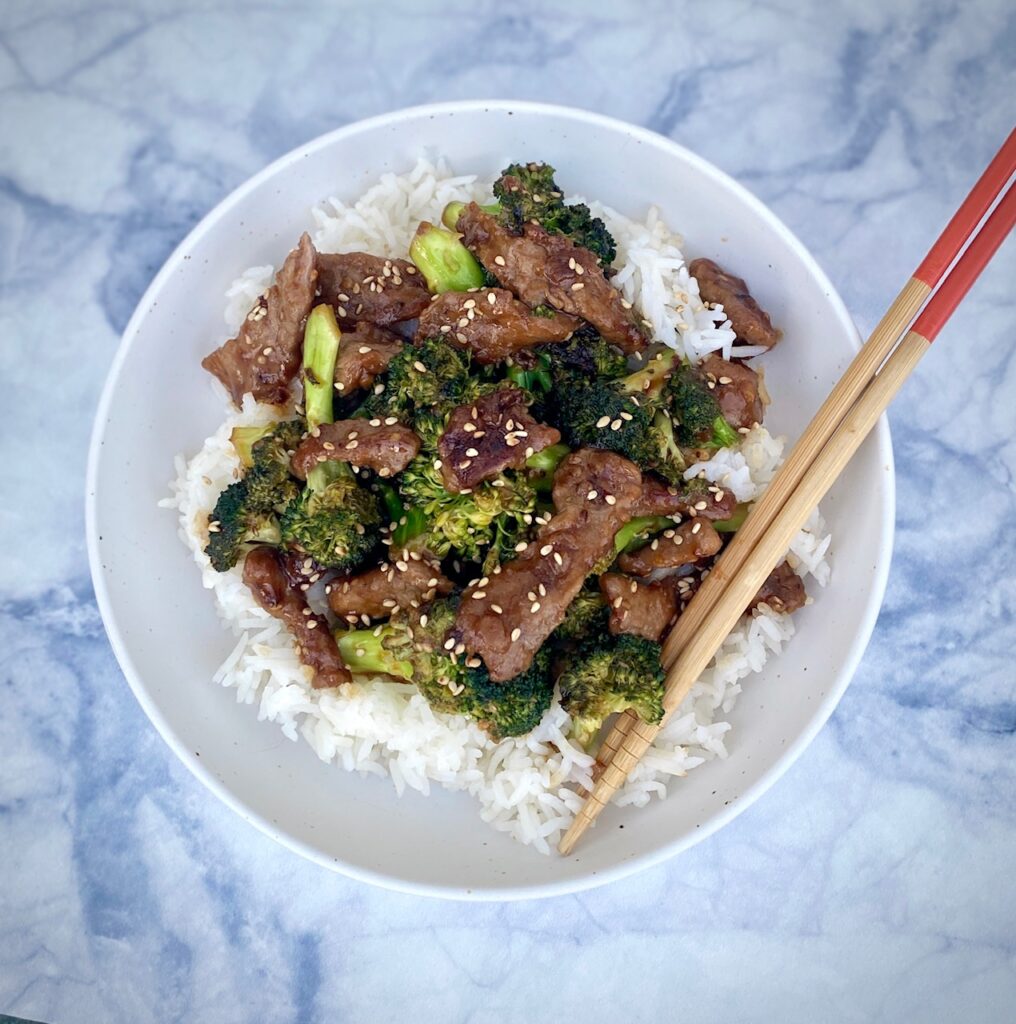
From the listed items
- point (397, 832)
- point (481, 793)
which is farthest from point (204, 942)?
point (481, 793)

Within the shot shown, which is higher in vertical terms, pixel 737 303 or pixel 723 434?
pixel 737 303

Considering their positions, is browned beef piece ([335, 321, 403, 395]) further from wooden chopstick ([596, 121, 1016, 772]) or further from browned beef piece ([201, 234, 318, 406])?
wooden chopstick ([596, 121, 1016, 772])

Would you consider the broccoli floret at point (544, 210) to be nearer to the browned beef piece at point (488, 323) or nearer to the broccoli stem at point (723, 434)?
the browned beef piece at point (488, 323)

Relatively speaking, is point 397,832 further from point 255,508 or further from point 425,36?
point 425,36

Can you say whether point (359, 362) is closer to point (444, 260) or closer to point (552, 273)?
point (444, 260)

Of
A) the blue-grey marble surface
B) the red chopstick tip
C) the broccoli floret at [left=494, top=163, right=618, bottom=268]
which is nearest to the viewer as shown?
the red chopstick tip

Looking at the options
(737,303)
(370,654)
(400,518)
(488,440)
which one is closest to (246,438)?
(400,518)

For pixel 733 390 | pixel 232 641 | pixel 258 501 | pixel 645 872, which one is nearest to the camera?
pixel 258 501

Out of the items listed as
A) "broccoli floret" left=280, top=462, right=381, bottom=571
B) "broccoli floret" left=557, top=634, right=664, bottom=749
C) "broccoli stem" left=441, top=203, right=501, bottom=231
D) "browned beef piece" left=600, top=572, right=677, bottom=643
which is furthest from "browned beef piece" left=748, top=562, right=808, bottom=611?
"broccoli stem" left=441, top=203, right=501, bottom=231
